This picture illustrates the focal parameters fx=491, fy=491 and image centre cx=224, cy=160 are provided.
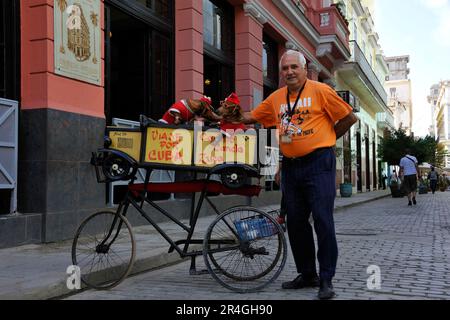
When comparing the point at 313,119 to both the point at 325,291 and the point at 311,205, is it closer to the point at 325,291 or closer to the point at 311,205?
the point at 311,205

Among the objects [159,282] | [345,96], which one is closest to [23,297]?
[159,282]

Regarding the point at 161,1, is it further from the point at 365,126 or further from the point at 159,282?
the point at 365,126

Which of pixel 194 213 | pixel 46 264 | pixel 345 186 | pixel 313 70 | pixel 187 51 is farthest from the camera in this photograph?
pixel 345 186

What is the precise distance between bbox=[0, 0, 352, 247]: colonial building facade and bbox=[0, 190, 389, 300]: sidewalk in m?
0.53

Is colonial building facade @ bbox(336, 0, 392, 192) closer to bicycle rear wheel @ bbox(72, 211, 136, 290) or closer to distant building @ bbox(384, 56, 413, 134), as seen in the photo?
bicycle rear wheel @ bbox(72, 211, 136, 290)

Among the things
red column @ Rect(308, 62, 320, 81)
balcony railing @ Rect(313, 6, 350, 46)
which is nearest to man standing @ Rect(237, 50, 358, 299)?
red column @ Rect(308, 62, 320, 81)

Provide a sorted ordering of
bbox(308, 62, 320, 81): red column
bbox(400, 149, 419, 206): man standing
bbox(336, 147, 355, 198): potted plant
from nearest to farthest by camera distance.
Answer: bbox(400, 149, 419, 206): man standing → bbox(308, 62, 320, 81): red column → bbox(336, 147, 355, 198): potted plant

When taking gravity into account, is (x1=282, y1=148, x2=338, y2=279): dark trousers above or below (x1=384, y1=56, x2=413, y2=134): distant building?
below

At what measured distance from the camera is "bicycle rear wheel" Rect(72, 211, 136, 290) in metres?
4.36

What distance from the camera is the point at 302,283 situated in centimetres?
430

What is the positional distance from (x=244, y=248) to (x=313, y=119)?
1284 mm

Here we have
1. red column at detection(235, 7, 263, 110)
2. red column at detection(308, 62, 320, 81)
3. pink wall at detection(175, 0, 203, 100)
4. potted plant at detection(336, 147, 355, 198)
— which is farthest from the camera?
potted plant at detection(336, 147, 355, 198)

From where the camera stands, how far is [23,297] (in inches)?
153

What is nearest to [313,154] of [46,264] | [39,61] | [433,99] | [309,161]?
[309,161]
